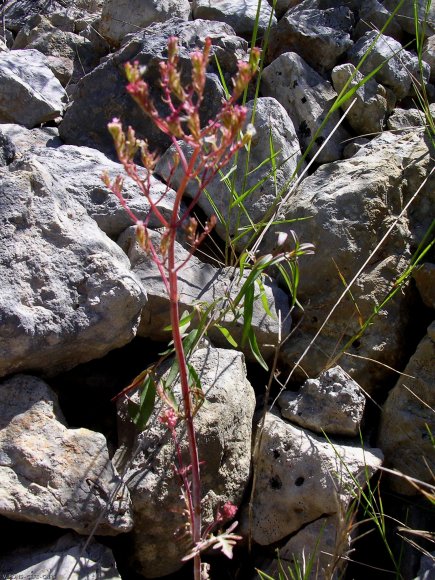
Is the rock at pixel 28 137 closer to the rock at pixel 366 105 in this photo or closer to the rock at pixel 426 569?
the rock at pixel 366 105

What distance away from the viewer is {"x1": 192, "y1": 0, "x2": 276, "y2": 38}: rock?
4059 mm

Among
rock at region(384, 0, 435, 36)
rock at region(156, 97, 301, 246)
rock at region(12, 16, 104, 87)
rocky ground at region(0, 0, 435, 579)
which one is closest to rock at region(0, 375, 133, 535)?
rocky ground at region(0, 0, 435, 579)

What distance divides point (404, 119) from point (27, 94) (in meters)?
1.78

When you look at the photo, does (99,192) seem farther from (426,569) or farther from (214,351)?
(426,569)

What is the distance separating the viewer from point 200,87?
3.99 ft

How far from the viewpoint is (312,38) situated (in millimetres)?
3721

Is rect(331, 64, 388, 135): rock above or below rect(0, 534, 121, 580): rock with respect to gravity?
above

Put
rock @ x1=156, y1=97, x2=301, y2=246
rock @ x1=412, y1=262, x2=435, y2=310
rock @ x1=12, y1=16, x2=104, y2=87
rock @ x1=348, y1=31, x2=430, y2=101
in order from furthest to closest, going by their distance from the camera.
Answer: rock @ x1=12, y1=16, x2=104, y2=87, rock @ x1=348, y1=31, x2=430, y2=101, rock @ x1=156, y1=97, x2=301, y2=246, rock @ x1=412, y1=262, x2=435, y2=310

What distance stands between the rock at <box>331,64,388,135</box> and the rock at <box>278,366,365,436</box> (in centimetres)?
145

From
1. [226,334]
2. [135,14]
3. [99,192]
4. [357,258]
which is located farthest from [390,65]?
[226,334]

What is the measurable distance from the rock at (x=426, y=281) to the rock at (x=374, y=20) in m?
1.83

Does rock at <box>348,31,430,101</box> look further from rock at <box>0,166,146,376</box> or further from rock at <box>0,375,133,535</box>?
rock at <box>0,375,133,535</box>

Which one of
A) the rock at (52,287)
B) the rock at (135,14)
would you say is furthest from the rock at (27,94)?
the rock at (52,287)

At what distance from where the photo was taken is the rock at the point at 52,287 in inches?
83.0
